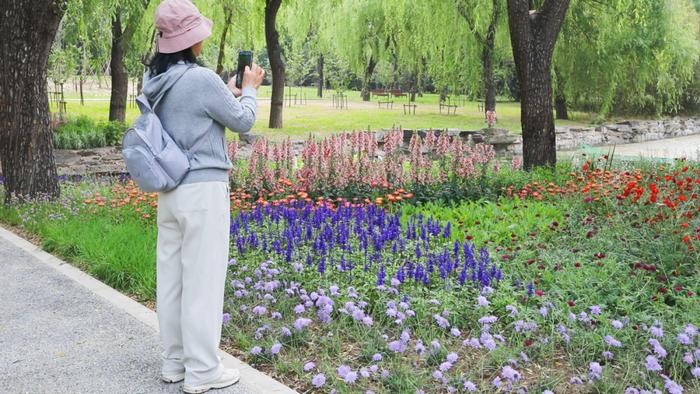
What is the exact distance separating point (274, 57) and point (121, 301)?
14.9 m

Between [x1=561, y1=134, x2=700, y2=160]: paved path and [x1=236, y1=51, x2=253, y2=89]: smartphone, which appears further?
[x1=561, y1=134, x2=700, y2=160]: paved path

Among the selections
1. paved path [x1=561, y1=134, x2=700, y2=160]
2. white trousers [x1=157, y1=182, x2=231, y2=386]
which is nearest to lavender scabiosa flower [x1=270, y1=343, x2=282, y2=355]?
white trousers [x1=157, y1=182, x2=231, y2=386]

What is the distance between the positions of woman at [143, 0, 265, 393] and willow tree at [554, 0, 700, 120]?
18.3 meters

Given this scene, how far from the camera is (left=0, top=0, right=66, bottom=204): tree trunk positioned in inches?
320

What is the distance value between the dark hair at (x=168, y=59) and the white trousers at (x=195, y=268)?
630 mm

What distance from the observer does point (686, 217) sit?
5.50 m

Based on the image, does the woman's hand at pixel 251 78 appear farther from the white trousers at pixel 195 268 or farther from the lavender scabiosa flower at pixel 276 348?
the lavender scabiosa flower at pixel 276 348

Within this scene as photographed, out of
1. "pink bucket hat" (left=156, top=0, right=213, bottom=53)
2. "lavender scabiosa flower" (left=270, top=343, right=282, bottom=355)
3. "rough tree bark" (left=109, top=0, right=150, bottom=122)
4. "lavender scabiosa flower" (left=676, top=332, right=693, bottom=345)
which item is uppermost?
"rough tree bark" (left=109, top=0, right=150, bottom=122)

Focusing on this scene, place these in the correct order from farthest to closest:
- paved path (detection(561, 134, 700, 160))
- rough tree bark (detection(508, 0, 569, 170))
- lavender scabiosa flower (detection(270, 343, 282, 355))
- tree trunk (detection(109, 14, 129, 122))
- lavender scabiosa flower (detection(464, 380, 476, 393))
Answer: paved path (detection(561, 134, 700, 160)) → tree trunk (detection(109, 14, 129, 122)) → rough tree bark (detection(508, 0, 569, 170)) → lavender scabiosa flower (detection(270, 343, 282, 355)) → lavender scabiosa flower (detection(464, 380, 476, 393))

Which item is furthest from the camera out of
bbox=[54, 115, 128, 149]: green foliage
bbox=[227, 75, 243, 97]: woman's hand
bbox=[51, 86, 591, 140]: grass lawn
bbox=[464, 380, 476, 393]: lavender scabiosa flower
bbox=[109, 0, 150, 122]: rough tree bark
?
bbox=[51, 86, 591, 140]: grass lawn

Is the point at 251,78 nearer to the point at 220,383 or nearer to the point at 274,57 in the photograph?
the point at 220,383

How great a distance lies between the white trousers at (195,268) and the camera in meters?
3.33

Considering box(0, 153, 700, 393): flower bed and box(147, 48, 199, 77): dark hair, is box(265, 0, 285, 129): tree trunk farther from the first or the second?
box(147, 48, 199, 77): dark hair

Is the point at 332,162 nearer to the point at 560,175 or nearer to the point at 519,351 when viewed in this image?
the point at 560,175
